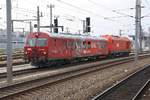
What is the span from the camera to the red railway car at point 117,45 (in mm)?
50406

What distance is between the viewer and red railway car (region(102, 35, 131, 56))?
5041cm

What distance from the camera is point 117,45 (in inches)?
2101

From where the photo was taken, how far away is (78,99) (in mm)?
13453

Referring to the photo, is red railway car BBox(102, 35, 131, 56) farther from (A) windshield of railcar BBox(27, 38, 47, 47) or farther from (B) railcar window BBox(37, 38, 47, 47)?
(B) railcar window BBox(37, 38, 47, 47)

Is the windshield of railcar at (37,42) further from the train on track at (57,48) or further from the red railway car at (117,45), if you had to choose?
the red railway car at (117,45)

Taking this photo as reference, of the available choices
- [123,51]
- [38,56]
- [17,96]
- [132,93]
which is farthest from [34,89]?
[123,51]

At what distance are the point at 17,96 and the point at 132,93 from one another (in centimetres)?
497

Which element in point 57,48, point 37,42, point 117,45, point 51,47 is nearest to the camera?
point 51,47

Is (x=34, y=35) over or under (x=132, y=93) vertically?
over

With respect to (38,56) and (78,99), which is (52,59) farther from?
(78,99)

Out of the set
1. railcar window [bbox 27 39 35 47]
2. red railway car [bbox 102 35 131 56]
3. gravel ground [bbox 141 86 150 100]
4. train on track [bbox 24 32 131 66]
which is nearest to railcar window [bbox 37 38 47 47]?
train on track [bbox 24 32 131 66]

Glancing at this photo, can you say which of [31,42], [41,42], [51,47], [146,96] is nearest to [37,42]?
[41,42]

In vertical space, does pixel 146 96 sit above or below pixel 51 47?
below

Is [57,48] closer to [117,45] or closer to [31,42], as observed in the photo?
[31,42]
